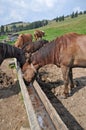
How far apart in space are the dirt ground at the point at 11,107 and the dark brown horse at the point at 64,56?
794 mm

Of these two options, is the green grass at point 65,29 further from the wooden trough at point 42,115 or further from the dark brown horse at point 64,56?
the wooden trough at point 42,115

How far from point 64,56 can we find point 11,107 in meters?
2.02

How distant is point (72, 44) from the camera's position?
23.2 ft

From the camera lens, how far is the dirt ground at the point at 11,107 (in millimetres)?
5789

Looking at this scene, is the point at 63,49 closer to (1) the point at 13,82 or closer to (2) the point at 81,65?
(2) the point at 81,65

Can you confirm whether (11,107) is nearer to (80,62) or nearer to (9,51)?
(9,51)

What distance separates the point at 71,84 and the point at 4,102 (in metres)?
2.12

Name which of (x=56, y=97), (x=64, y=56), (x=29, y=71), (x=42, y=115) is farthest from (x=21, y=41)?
(x=42, y=115)

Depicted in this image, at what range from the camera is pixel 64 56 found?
23.2ft

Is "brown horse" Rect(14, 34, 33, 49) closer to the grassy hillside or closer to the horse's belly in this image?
the horse's belly

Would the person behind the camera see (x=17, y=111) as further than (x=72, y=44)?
No

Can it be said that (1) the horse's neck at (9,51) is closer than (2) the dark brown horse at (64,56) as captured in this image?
No

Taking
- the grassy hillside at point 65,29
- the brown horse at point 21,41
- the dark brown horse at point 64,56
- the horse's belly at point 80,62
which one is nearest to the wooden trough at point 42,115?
the dark brown horse at point 64,56

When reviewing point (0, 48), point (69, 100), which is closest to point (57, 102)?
point (69, 100)
